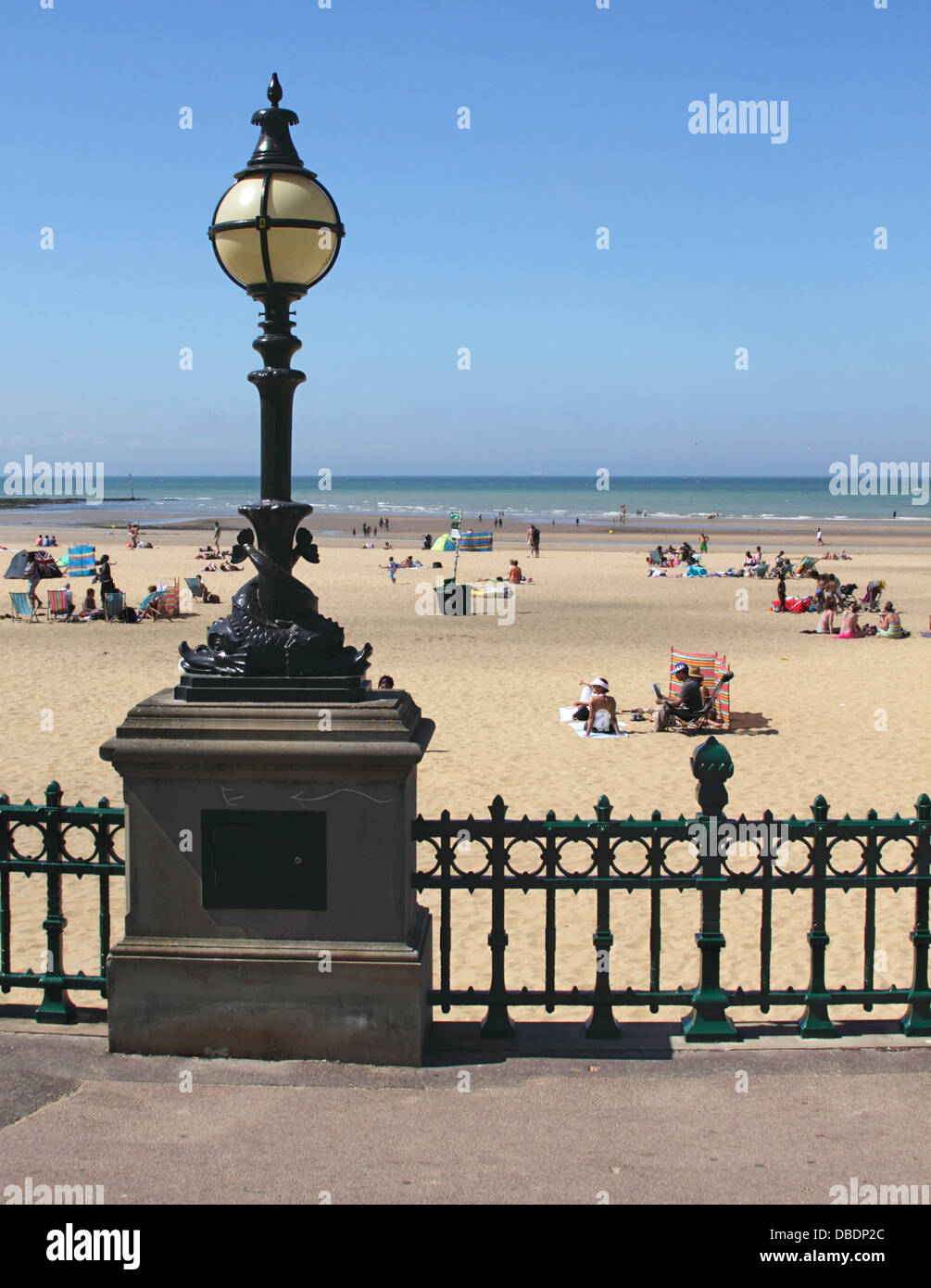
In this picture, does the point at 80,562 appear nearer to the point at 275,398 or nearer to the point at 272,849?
the point at 275,398

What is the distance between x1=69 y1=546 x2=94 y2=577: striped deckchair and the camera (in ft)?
125

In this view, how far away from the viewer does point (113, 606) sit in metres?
28.0

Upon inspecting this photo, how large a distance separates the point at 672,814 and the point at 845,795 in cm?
207

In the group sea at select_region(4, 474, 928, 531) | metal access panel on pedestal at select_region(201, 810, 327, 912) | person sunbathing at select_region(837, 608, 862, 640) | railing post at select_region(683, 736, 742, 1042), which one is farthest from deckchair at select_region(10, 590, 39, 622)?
sea at select_region(4, 474, 928, 531)

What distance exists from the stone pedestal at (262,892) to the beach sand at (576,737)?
5.67 feet

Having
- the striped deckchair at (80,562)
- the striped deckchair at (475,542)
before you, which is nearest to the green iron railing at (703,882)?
the striped deckchair at (80,562)

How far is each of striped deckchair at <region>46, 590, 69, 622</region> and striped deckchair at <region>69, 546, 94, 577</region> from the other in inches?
379

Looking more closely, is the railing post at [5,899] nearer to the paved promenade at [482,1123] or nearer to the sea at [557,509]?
the paved promenade at [482,1123]

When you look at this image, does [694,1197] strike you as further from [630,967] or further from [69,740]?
[69,740]

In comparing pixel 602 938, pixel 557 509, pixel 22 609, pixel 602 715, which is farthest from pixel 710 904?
pixel 557 509

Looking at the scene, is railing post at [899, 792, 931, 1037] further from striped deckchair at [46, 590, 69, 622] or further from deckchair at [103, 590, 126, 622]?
striped deckchair at [46, 590, 69, 622]

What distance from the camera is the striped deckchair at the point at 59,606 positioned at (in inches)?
1120

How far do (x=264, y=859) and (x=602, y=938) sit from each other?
1.51 metres
